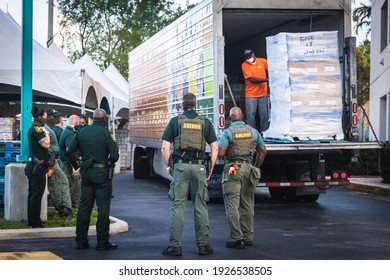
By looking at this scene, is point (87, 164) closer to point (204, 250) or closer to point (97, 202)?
point (97, 202)

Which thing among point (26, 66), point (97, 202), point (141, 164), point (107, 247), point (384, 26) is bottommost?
point (107, 247)

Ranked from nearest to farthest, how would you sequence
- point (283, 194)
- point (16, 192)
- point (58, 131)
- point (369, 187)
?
Answer: point (16, 192), point (58, 131), point (283, 194), point (369, 187)

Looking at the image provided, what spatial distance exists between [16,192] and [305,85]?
5.71m

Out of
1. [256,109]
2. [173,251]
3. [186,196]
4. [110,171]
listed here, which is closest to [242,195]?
[186,196]

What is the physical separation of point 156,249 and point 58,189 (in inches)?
137

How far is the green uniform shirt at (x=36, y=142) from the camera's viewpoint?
1157cm

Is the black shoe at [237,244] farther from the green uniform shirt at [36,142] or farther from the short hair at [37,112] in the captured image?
the short hair at [37,112]

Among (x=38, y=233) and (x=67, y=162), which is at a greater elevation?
(x=67, y=162)

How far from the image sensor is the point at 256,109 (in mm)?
15469

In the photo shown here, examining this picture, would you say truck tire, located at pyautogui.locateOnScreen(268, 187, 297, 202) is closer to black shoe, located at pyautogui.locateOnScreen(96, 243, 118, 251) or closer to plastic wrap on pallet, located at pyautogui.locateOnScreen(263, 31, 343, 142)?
plastic wrap on pallet, located at pyautogui.locateOnScreen(263, 31, 343, 142)

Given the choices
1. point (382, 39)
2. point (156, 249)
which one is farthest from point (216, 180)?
point (382, 39)

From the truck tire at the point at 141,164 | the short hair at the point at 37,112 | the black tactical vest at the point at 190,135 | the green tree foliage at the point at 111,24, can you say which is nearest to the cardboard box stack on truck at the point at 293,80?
the short hair at the point at 37,112

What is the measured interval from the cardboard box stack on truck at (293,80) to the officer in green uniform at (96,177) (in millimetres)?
4796

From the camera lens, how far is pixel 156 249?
10078 mm
